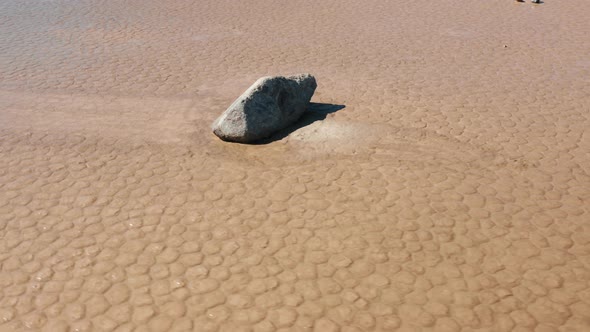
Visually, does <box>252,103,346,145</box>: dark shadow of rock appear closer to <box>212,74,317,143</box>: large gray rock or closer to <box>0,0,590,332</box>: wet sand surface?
<box>212,74,317,143</box>: large gray rock

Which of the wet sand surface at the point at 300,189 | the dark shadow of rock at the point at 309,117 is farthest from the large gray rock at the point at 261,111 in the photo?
the wet sand surface at the point at 300,189

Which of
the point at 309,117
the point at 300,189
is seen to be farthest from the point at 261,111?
the point at 300,189

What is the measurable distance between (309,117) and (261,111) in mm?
1014

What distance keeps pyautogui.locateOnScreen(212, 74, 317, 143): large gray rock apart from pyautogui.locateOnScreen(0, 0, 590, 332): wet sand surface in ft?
0.89

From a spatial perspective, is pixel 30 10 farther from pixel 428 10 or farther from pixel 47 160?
pixel 428 10

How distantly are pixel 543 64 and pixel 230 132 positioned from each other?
6.78 metres

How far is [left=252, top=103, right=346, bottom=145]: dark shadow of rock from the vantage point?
9.10 meters

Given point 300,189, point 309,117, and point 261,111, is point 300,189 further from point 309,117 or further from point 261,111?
point 309,117

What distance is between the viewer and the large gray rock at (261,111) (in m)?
8.86

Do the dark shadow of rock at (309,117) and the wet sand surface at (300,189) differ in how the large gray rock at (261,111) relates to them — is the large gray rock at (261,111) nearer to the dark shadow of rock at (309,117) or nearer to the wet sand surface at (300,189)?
the dark shadow of rock at (309,117)

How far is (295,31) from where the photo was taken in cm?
1450


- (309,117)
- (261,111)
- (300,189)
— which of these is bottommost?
(300,189)

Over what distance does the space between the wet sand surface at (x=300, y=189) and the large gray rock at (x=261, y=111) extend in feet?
0.89

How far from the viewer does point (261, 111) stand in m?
8.96
